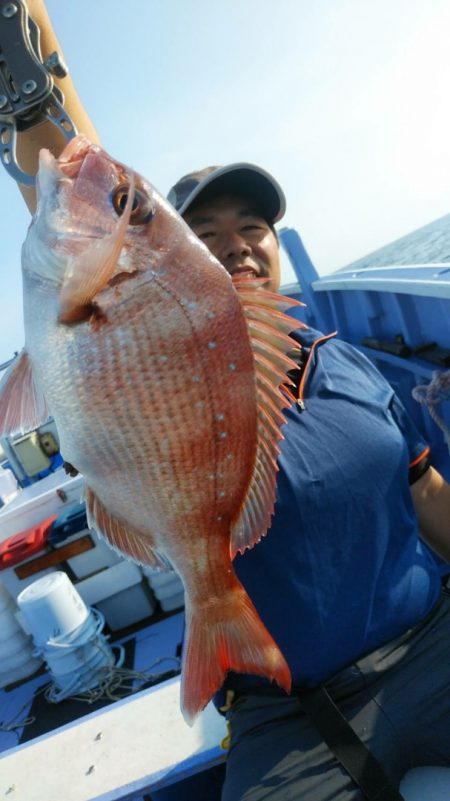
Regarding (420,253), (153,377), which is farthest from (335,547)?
(420,253)

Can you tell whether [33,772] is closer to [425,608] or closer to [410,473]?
[425,608]

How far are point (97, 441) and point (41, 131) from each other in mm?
1101

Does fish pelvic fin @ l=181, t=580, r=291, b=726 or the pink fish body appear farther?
fish pelvic fin @ l=181, t=580, r=291, b=726

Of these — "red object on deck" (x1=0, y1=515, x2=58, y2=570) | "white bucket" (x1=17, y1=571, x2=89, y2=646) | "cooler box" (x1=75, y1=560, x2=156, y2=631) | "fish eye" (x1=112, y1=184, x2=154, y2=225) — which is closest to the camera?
"fish eye" (x1=112, y1=184, x2=154, y2=225)

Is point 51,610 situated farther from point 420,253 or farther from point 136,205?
point 420,253

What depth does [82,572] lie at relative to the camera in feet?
14.7

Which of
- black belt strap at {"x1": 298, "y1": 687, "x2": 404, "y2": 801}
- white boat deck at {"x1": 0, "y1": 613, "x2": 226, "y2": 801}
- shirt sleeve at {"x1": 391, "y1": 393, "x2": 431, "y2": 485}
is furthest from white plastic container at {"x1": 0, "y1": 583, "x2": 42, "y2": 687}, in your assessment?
shirt sleeve at {"x1": 391, "y1": 393, "x2": 431, "y2": 485}

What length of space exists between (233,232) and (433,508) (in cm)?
151

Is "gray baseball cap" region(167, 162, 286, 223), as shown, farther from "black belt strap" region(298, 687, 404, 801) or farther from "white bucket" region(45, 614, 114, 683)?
"white bucket" region(45, 614, 114, 683)

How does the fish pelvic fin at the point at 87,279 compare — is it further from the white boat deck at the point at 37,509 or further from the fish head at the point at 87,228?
the white boat deck at the point at 37,509

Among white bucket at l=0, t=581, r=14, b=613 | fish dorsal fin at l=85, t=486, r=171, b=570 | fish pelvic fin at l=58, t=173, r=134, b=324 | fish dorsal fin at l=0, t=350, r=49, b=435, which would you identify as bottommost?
white bucket at l=0, t=581, r=14, b=613

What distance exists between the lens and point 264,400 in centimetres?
140

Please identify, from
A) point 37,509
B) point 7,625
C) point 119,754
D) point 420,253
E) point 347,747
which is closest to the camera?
point 347,747

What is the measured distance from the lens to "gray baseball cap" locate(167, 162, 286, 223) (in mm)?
2119
